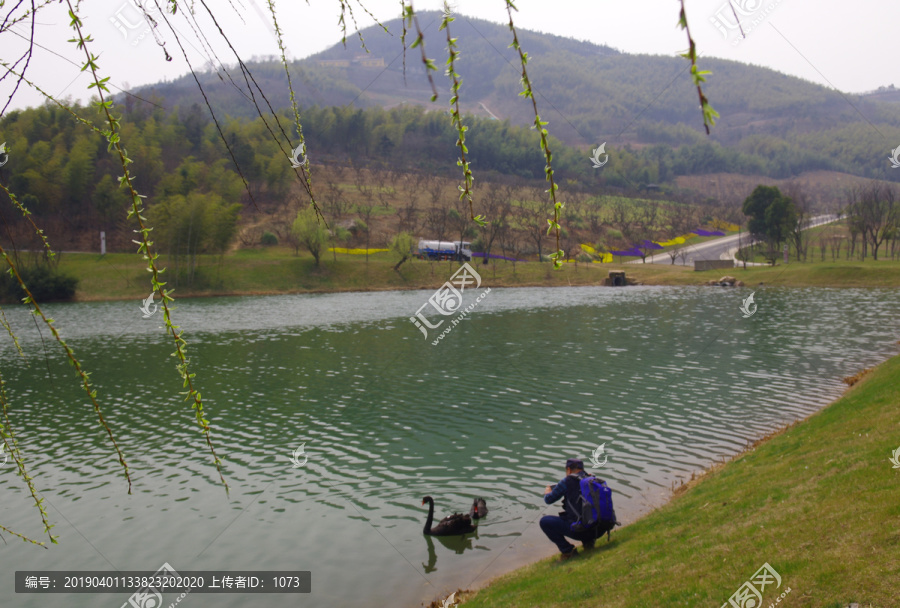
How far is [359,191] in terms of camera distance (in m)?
113

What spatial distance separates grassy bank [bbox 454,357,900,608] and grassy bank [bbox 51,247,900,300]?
52.7 m

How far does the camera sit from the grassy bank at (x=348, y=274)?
194 feet

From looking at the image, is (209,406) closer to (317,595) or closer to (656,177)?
(317,595)

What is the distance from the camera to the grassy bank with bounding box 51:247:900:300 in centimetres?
5922

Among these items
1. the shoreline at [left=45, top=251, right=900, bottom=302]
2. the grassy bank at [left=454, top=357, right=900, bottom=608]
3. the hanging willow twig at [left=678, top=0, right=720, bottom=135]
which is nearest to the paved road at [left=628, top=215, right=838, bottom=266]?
the shoreline at [left=45, top=251, right=900, bottom=302]

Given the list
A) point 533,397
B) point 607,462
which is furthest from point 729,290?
point 607,462

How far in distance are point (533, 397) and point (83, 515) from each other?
1286cm

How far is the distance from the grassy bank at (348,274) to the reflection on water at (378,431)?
24.5 metres

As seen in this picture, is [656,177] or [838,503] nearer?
[838,503]

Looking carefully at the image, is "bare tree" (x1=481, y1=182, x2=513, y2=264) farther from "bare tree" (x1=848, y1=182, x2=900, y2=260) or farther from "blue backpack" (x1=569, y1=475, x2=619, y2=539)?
"blue backpack" (x1=569, y1=475, x2=619, y2=539)

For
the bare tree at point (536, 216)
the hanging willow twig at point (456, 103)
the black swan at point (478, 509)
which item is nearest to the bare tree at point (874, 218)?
the bare tree at point (536, 216)

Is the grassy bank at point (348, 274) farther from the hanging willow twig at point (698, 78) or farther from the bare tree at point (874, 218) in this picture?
the hanging willow twig at point (698, 78)

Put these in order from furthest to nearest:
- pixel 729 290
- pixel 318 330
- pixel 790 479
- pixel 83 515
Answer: pixel 729 290
pixel 318 330
pixel 83 515
pixel 790 479

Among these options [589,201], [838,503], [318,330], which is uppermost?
[589,201]
